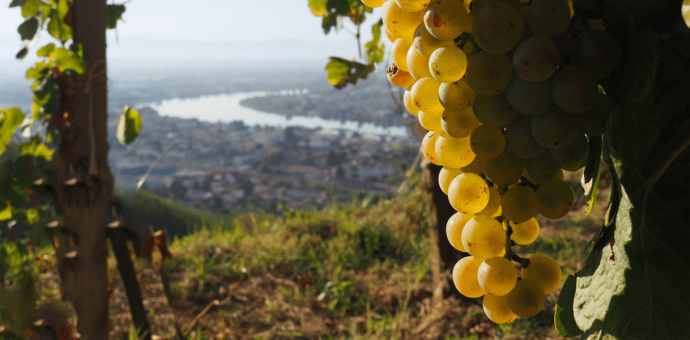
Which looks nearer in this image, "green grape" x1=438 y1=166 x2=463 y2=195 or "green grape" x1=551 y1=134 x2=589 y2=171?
"green grape" x1=551 y1=134 x2=589 y2=171

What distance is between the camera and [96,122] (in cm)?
143

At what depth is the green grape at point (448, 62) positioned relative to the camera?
12.8 inches

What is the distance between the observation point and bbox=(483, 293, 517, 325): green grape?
0.38 metres

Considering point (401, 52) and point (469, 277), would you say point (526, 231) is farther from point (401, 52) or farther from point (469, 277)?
point (401, 52)

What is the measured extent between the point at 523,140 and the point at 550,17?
3.4 inches

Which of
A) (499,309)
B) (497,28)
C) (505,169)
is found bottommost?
(499,309)

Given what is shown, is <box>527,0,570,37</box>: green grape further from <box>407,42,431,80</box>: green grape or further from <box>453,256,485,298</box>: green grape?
<box>453,256,485,298</box>: green grape

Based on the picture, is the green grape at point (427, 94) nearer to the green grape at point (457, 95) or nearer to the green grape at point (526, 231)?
the green grape at point (457, 95)

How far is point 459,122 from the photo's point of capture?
358mm

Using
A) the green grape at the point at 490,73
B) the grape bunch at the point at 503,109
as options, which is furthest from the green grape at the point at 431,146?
the green grape at the point at 490,73

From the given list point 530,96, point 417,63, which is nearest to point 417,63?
point 417,63

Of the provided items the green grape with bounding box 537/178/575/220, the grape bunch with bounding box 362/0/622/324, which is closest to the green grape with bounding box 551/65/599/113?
the grape bunch with bounding box 362/0/622/324

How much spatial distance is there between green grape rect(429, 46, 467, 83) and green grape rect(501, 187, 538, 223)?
113mm

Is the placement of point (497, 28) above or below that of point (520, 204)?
above
